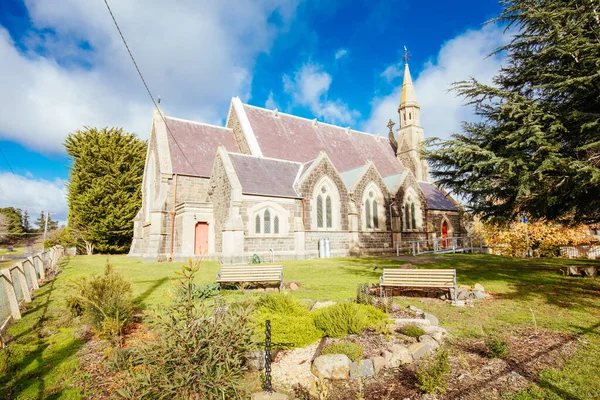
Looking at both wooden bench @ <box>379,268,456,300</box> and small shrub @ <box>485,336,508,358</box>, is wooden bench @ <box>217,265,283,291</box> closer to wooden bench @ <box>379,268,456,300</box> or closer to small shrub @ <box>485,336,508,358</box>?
wooden bench @ <box>379,268,456,300</box>

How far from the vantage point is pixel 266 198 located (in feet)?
67.2

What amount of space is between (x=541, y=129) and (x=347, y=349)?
30.5 feet

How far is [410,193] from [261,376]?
24169 millimetres

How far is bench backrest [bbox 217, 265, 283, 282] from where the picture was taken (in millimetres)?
10305

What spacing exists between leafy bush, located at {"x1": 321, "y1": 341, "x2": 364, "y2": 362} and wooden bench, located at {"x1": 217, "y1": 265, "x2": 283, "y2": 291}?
5.10 meters

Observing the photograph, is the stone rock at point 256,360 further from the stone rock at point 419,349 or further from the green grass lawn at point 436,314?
the stone rock at point 419,349

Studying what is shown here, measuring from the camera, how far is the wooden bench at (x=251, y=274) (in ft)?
33.8

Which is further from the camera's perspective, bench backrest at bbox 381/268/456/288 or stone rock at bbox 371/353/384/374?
bench backrest at bbox 381/268/456/288

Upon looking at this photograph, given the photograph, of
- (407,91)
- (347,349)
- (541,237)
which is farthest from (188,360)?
(407,91)

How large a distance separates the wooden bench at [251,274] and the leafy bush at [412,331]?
4.79 meters

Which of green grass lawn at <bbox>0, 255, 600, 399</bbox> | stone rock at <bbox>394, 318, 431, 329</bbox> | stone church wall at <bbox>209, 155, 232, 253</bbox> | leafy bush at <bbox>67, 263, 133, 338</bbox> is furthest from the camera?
stone church wall at <bbox>209, 155, 232, 253</bbox>

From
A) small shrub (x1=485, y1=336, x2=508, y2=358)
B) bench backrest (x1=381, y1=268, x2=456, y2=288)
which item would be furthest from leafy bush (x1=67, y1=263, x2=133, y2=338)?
bench backrest (x1=381, y1=268, x2=456, y2=288)

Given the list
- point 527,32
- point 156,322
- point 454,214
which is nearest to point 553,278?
point 527,32

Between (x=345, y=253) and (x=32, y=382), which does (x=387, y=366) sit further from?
(x=345, y=253)
